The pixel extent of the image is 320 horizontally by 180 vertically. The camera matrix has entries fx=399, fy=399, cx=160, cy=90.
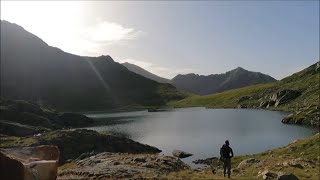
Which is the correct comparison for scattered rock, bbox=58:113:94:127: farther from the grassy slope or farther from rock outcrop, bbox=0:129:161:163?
the grassy slope

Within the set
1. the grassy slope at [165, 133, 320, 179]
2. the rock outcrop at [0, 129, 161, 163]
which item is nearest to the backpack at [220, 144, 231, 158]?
the grassy slope at [165, 133, 320, 179]

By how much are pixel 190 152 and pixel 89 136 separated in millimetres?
21355

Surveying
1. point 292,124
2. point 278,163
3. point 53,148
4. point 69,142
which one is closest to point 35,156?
point 53,148

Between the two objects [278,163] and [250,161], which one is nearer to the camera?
[278,163]

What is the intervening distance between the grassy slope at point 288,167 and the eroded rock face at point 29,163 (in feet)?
63.4

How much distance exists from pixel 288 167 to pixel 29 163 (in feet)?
119

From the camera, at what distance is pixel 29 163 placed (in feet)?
51.7

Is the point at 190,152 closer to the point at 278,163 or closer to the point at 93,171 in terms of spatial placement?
Answer: the point at 278,163

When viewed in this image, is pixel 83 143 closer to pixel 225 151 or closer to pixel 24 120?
pixel 225 151

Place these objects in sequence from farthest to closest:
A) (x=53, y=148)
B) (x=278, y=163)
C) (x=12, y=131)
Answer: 1. (x=12, y=131)
2. (x=278, y=163)
3. (x=53, y=148)

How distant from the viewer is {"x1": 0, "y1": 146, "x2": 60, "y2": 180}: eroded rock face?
46.2 ft

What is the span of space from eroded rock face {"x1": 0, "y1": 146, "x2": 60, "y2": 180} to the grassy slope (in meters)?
19.3

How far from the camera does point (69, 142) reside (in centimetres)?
7950

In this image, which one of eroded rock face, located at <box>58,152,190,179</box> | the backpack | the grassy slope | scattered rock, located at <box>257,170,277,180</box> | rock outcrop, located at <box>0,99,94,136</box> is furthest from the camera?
rock outcrop, located at <box>0,99,94,136</box>
